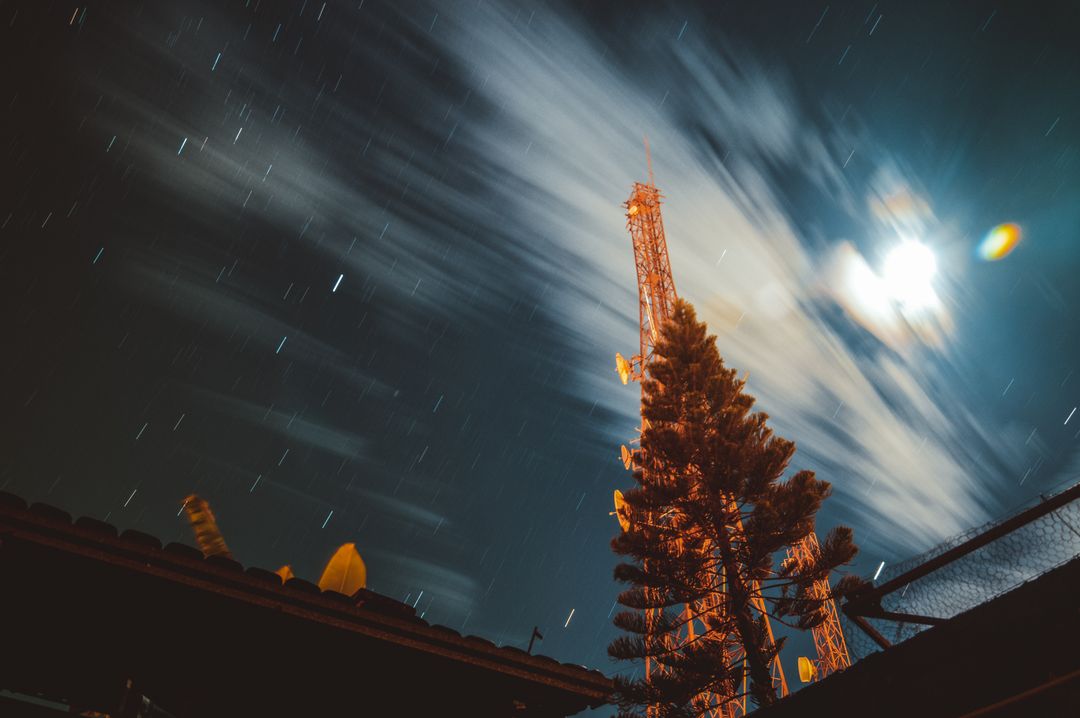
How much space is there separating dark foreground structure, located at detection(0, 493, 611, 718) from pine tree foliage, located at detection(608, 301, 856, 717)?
21.2ft

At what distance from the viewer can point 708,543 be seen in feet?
40.9

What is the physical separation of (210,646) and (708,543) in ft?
33.3

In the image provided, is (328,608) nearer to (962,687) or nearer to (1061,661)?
(962,687)

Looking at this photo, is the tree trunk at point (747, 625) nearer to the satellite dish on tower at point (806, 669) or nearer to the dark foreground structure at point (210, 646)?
the dark foreground structure at point (210, 646)

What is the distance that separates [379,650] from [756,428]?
1025 centimetres

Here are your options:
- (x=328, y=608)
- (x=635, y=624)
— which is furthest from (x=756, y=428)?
(x=328, y=608)

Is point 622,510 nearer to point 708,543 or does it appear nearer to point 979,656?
point 708,543

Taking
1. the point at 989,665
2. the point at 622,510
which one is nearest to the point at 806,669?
the point at 622,510

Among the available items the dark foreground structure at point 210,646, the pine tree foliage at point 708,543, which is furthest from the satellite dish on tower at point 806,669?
the dark foreground structure at point 210,646

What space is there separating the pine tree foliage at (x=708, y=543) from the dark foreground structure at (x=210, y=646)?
6454mm

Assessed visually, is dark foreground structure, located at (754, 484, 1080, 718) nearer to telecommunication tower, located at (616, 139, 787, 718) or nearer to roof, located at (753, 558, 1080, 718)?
roof, located at (753, 558, 1080, 718)

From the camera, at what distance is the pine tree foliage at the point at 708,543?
441 inches

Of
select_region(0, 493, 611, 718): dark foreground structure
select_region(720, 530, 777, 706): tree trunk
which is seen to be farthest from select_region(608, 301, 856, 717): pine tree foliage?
select_region(0, 493, 611, 718): dark foreground structure

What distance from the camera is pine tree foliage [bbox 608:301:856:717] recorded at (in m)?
11.2
